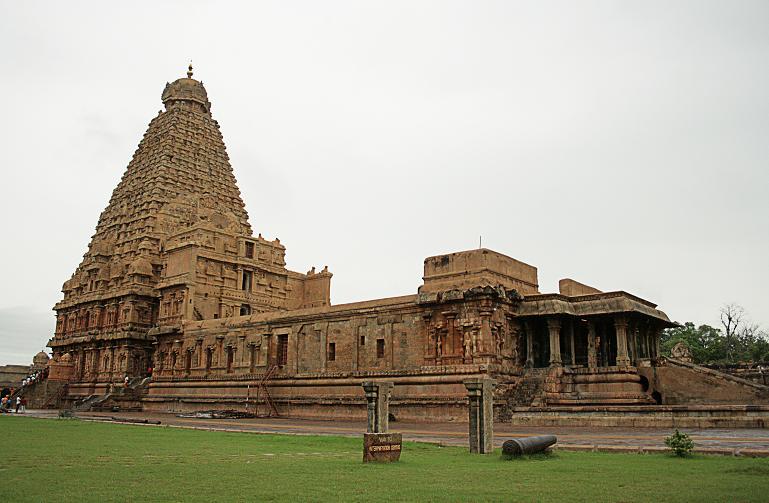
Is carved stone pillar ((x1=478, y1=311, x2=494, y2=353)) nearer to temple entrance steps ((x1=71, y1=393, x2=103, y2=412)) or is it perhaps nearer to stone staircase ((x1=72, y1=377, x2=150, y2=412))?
stone staircase ((x1=72, y1=377, x2=150, y2=412))

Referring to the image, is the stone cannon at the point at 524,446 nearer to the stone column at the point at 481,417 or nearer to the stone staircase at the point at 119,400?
the stone column at the point at 481,417

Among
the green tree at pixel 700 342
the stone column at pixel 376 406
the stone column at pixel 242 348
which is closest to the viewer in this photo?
the stone column at pixel 376 406

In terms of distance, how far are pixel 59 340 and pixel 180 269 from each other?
17404 millimetres

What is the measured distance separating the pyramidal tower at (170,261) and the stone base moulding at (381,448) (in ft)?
120

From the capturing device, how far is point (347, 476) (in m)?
11.0

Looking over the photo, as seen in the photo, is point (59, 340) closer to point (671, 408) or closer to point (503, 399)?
point (503, 399)

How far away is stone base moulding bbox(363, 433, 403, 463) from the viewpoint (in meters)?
13.4

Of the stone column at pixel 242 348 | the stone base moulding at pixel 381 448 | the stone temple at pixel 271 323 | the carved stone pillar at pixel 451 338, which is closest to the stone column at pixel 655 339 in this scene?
the stone temple at pixel 271 323

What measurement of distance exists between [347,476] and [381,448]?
2486mm

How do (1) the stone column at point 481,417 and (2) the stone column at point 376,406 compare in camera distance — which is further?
(2) the stone column at point 376,406

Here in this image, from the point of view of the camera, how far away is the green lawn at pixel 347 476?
894 centimetres

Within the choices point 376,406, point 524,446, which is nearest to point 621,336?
point 376,406

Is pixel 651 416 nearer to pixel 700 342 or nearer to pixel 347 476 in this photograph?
pixel 347 476

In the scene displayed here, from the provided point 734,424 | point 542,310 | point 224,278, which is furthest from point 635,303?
point 224,278
